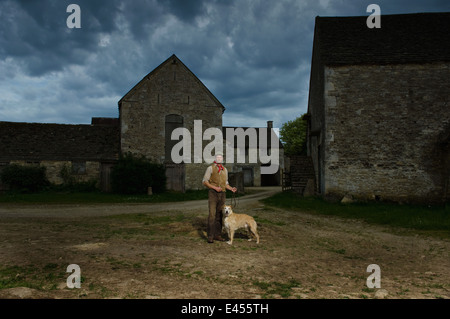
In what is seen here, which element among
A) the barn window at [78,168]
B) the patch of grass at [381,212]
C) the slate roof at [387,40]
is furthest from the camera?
the barn window at [78,168]

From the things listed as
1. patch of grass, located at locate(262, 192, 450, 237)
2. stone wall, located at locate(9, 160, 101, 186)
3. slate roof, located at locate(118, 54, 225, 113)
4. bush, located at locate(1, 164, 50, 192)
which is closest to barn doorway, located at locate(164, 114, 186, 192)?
slate roof, located at locate(118, 54, 225, 113)

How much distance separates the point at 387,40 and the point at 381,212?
34.1ft

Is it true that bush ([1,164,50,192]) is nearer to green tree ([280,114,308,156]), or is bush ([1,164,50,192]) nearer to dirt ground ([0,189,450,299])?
dirt ground ([0,189,450,299])

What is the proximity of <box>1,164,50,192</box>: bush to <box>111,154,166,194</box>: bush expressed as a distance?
5.14 m

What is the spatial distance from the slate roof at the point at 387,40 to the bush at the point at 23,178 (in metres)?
19.9

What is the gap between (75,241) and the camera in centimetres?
709

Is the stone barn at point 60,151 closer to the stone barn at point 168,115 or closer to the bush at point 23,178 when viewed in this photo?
the bush at point 23,178

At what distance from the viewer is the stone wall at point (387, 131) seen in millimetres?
16016

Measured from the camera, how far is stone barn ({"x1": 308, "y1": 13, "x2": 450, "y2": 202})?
16031 mm

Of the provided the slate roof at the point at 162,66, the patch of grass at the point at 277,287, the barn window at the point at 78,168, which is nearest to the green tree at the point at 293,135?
the slate roof at the point at 162,66
